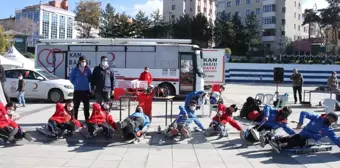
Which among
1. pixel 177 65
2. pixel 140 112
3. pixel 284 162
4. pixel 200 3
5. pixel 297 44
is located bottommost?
pixel 284 162

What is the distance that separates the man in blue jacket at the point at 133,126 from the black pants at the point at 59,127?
3.51 ft

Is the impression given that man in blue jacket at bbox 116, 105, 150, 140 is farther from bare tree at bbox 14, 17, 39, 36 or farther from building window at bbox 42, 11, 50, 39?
building window at bbox 42, 11, 50, 39

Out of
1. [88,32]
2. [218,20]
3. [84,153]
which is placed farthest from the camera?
[88,32]

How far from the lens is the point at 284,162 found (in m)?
7.06

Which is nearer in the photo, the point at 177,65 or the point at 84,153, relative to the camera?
the point at 84,153

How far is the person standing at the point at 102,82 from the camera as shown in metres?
9.81

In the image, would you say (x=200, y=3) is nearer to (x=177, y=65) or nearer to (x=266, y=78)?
(x=266, y=78)

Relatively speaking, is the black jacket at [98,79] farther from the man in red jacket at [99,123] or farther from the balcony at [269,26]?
the balcony at [269,26]

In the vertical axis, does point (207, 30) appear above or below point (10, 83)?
above

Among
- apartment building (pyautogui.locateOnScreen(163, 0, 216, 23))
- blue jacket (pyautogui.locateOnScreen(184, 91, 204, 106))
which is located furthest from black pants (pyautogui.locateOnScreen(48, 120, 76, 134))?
apartment building (pyautogui.locateOnScreen(163, 0, 216, 23))

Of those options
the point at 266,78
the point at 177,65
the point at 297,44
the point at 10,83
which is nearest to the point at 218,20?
the point at 297,44

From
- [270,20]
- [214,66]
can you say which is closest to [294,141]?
[214,66]

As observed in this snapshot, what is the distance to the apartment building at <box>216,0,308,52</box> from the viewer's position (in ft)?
233

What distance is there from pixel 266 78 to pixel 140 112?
32.0m
